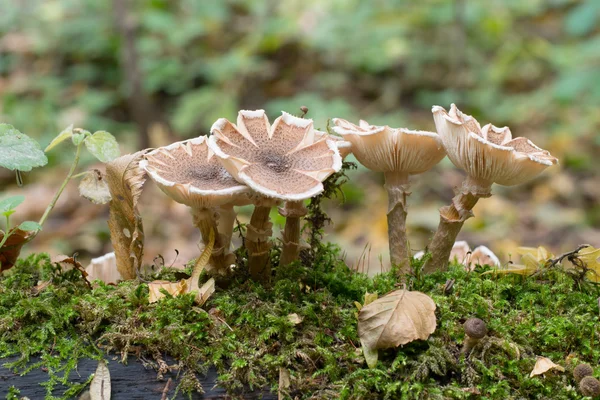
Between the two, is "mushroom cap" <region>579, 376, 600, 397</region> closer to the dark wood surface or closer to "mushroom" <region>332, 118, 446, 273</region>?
"mushroom" <region>332, 118, 446, 273</region>

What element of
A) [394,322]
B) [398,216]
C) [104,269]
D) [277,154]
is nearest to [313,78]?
[104,269]

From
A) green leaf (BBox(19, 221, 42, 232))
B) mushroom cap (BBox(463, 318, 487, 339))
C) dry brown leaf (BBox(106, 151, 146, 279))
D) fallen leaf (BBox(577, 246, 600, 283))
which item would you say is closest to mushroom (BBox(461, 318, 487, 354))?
mushroom cap (BBox(463, 318, 487, 339))

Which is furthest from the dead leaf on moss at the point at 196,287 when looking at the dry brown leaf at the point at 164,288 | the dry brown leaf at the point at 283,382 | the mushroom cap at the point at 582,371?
→ the mushroom cap at the point at 582,371

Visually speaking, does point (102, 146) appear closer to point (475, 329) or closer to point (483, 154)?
point (483, 154)

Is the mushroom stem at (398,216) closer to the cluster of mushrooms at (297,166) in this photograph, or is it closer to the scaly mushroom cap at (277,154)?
the cluster of mushrooms at (297,166)

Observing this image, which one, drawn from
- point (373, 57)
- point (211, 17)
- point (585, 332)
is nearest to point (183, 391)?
point (585, 332)

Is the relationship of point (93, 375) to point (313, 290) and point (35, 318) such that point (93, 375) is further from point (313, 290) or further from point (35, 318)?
point (313, 290)
